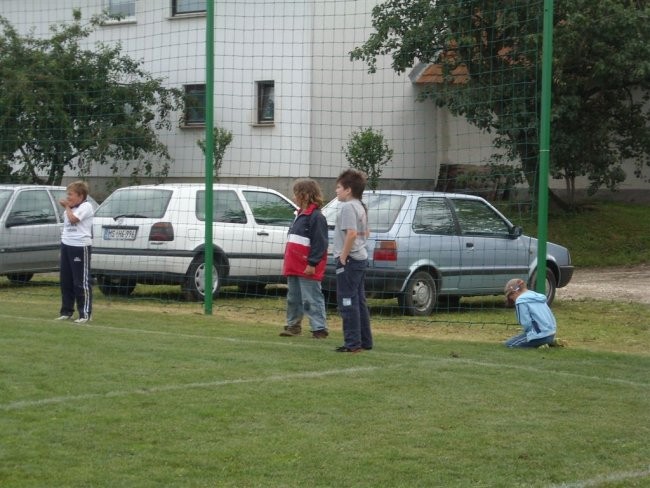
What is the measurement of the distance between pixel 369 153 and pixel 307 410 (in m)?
9.51

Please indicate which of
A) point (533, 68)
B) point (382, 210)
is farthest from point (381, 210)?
point (533, 68)

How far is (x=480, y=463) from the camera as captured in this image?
6.34m

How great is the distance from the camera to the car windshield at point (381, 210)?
1449 cm

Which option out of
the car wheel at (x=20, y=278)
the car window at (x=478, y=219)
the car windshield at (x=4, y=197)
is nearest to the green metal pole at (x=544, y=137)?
the car window at (x=478, y=219)

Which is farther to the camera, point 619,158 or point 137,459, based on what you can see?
point 619,158

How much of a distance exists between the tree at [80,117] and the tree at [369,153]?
349 centimetres

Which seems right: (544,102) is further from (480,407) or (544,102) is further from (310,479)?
(310,479)

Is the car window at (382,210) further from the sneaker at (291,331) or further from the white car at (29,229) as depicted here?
the white car at (29,229)

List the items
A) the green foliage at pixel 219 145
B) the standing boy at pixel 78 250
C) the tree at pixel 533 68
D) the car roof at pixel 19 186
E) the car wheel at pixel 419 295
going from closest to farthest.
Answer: the standing boy at pixel 78 250
the tree at pixel 533 68
the car wheel at pixel 419 295
the car roof at pixel 19 186
the green foliage at pixel 219 145

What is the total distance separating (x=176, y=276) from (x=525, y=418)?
28.6ft

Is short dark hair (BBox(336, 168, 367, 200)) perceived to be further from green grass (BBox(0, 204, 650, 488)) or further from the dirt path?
the dirt path

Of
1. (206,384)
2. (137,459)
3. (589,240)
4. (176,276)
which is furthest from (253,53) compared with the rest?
(137,459)

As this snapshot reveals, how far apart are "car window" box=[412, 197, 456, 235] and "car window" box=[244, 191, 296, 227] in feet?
8.43

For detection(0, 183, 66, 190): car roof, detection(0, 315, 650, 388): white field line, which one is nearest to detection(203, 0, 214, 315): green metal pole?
detection(0, 315, 650, 388): white field line
